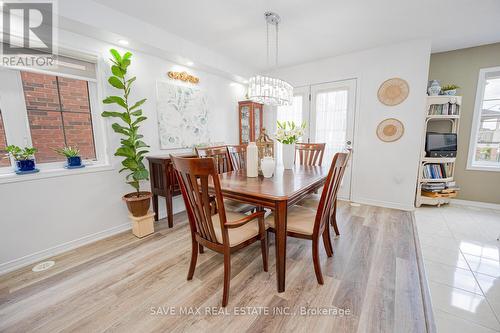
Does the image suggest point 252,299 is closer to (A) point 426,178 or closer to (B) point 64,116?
(B) point 64,116

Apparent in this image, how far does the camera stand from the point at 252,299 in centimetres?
151

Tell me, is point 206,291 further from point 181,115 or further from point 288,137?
point 181,115

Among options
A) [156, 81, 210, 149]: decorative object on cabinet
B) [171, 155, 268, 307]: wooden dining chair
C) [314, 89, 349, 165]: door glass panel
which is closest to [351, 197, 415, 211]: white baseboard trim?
[314, 89, 349, 165]: door glass panel

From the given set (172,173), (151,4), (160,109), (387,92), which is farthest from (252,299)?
(387,92)

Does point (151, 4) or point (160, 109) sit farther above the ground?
point (151, 4)

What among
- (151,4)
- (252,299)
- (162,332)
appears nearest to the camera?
(162,332)

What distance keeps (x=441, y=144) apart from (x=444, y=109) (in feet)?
1.79

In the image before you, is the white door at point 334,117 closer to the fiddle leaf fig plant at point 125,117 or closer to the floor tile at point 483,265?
the floor tile at point 483,265

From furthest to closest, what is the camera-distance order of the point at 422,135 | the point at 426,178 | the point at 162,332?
the point at 426,178 < the point at 422,135 < the point at 162,332

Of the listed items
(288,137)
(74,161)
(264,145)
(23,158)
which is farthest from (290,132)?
(23,158)

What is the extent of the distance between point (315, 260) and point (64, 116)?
9.49 ft

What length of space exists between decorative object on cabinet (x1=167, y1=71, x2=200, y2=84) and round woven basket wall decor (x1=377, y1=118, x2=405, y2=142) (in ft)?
10.1

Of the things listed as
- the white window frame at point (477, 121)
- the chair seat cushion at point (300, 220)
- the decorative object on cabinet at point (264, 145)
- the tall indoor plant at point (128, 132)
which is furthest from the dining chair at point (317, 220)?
the white window frame at point (477, 121)

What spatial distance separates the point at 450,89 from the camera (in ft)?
10.6
